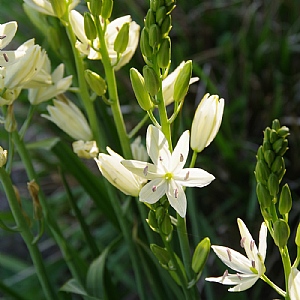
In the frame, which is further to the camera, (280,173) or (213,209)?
(213,209)

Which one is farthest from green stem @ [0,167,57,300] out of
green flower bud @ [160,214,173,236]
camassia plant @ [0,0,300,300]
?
green flower bud @ [160,214,173,236]

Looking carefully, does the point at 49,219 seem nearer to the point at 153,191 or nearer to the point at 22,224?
the point at 22,224

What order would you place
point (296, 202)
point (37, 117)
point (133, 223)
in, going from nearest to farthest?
1. point (133, 223)
2. point (296, 202)
3. point (37, 117)

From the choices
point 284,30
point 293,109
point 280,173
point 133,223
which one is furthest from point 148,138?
point 284,30

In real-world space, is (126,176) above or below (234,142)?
above

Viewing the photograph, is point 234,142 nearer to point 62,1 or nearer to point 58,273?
point 58,273

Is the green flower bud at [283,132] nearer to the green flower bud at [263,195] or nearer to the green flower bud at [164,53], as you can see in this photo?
the green flower bud at [263,195]

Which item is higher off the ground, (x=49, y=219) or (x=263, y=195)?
(x=263, y=195)

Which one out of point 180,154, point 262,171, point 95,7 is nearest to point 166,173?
point 180,154
